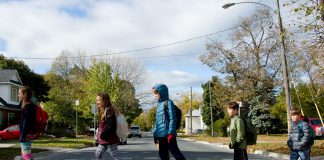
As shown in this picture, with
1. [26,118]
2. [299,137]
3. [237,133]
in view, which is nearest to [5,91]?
[26,118]

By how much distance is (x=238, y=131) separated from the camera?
811cm

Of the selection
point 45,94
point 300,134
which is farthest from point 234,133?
point 45,94

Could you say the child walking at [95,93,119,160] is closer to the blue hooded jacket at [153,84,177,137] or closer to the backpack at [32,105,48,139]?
the blue hooded jacket at [153,84,177,137]

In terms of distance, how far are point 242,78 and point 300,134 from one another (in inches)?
1540

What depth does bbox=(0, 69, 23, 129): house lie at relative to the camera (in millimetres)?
42669

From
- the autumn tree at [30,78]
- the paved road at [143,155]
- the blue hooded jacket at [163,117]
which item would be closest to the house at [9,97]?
the autumn tree at [30,78]

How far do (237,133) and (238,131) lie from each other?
0.06 metres

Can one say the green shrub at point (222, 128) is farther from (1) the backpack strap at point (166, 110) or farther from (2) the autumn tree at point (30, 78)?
(1) the backpack strap at point (166, 110)

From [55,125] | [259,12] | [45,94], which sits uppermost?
[259,12]

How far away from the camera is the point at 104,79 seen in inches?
2128

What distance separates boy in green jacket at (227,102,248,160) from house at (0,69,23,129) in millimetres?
36673

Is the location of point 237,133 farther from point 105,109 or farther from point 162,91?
point 105,109

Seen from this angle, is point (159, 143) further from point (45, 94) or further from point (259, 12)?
point (45, 94)

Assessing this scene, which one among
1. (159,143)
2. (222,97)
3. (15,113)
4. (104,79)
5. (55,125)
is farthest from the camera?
(55,125)
